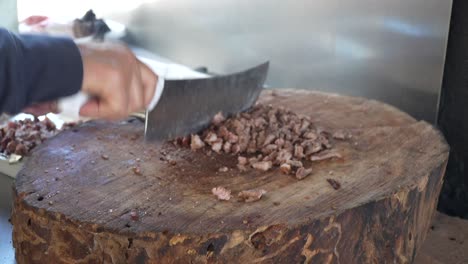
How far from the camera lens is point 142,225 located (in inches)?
58.7

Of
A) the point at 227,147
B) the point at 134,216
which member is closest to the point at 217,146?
the point at 227,147

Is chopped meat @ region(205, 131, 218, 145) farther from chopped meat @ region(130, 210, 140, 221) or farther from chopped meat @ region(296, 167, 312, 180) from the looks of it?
chopped meat @ region(130, 210, 140, 221)

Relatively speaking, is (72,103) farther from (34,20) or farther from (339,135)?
(34,20)

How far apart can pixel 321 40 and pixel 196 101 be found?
118 cm

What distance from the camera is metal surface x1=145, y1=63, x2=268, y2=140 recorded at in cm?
182

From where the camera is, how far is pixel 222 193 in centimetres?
162

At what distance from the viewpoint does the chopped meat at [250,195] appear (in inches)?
63.3

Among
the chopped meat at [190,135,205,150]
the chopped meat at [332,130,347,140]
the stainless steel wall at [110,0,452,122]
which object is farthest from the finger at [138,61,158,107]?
the stainless steel wall at [110,0,452,122]

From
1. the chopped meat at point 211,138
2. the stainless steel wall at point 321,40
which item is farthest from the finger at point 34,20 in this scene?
the chopped meat at point 211,138

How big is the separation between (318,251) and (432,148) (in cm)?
61

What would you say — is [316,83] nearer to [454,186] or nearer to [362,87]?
[362,87]

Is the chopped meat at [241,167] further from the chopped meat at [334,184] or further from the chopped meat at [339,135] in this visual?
the chopped meat at [339,135]

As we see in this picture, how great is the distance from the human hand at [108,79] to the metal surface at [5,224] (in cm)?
101

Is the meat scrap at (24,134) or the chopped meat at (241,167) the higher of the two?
the chopped meat at (241,167)
